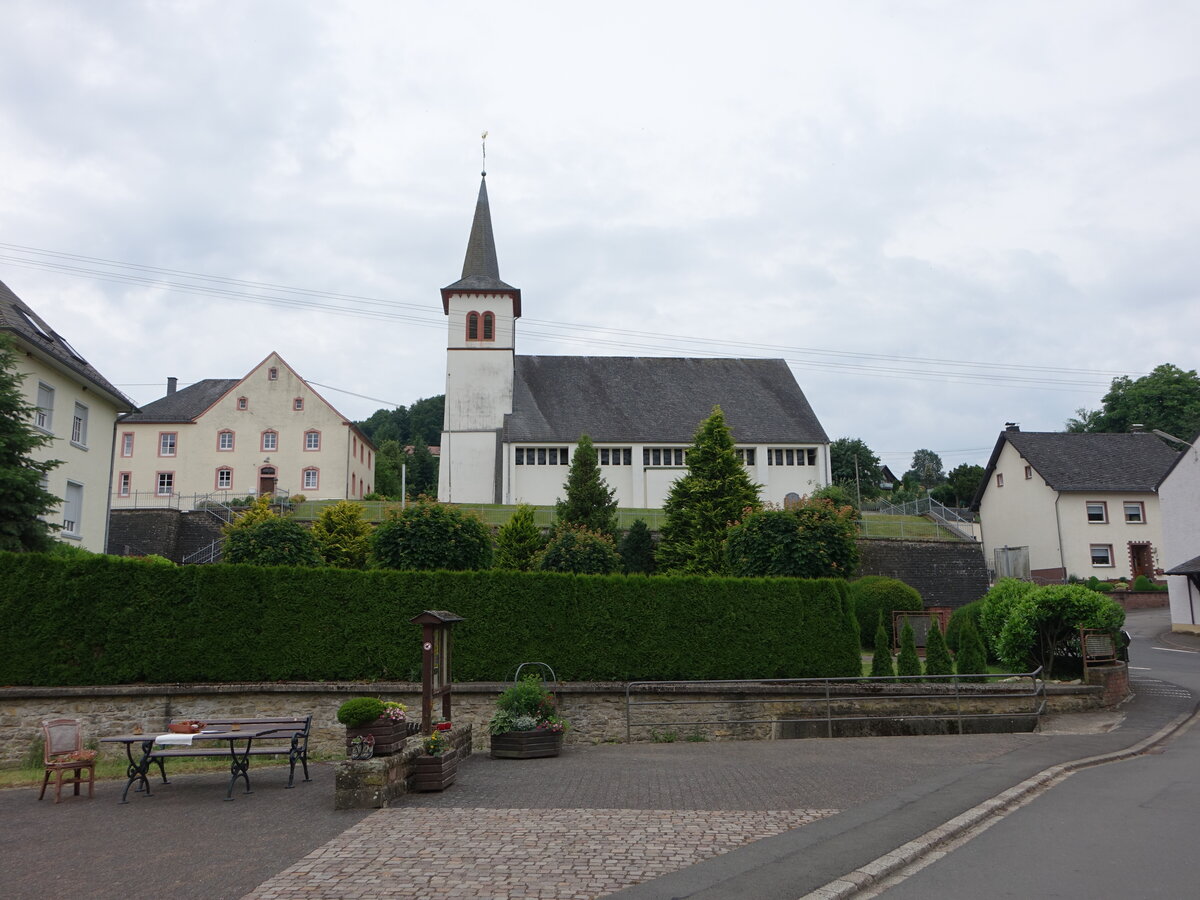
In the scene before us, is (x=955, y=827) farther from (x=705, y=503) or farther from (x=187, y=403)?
(x=187, y=403)

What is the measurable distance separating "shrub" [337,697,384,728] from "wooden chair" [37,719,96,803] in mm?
3277

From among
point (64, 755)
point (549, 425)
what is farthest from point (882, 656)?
point (549, 425)

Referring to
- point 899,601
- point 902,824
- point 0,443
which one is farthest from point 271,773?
point 899,601

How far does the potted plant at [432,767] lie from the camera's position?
1059cm

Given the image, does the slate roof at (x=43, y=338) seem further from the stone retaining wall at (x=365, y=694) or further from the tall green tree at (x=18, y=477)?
the stone retaining wall at (x=365, y=694)

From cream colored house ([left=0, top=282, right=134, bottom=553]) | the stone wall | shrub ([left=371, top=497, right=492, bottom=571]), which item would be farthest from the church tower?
shrub ([left=371, top=497, right=492, bottom=571])

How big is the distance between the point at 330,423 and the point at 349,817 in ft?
160

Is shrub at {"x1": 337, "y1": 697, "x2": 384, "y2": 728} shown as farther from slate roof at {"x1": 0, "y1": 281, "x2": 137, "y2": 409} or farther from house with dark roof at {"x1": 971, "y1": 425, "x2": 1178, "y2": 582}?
house with dark roof at {"x1": 971, "y1": 425, "x2": 1178, "y2": 582}

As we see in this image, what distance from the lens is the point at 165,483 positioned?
54125 millimetres

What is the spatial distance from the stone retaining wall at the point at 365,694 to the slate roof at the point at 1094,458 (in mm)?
31182

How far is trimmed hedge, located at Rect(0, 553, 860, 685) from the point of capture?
50.5ft

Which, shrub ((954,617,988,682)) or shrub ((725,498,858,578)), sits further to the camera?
shrub ((725,498,858,578))

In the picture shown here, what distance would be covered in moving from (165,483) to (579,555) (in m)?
38.1

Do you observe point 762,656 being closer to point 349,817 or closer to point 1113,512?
point 349,817
